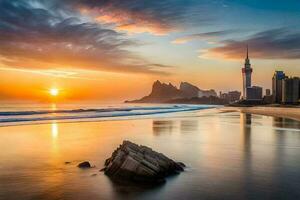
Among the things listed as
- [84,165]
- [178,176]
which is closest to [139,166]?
[178,176]

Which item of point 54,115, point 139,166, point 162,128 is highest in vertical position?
point 139,166

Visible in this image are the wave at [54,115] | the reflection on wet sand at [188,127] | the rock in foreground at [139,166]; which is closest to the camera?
the rock in foreground at [139,166]

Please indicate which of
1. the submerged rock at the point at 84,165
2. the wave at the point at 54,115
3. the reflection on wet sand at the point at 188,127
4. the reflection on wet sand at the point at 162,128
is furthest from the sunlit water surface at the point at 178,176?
the wave at the point at 54,115

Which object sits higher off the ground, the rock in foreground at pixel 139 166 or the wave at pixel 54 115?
the rock in foreground at pixel 139 166

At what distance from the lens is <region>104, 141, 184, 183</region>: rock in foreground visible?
13.4 m

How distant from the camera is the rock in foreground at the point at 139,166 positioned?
13.4 m

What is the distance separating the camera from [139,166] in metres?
13.5

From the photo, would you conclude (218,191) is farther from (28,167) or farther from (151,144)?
(151,144)

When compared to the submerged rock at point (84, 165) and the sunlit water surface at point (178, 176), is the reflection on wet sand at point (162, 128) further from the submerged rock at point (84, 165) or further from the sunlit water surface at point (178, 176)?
the submerged rock at point (84, 165)

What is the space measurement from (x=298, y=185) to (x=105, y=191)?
738 cm

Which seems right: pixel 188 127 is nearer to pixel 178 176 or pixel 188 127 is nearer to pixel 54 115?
pixel 178 176

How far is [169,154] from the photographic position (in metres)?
19.9

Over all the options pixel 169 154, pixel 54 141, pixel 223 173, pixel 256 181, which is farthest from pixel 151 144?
pixel 256 181

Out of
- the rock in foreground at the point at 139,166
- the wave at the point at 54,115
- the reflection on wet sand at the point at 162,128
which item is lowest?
the wave at the point at 54,115
